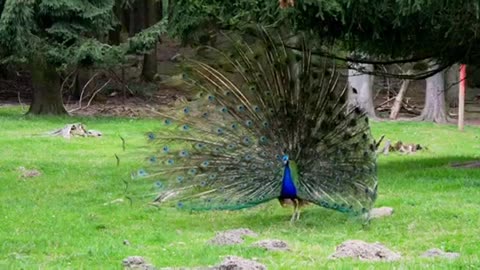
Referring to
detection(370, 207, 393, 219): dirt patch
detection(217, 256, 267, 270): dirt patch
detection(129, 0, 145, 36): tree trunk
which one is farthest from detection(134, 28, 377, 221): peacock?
detection(129, 0, 145, 36): tree trunk

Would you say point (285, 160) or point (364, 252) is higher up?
point (285, 160)

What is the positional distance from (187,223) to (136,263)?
3207mm

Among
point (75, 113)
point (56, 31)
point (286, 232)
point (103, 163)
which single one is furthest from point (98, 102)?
point (286, 232)

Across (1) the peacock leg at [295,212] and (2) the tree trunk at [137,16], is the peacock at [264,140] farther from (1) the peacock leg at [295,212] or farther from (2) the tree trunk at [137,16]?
(2) the tree trunk at [137,16]

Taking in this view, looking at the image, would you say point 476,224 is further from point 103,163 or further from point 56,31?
point 56,31

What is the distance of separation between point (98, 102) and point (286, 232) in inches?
927

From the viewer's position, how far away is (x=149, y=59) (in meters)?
35.9

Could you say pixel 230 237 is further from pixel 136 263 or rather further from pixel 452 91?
pixel 452 91

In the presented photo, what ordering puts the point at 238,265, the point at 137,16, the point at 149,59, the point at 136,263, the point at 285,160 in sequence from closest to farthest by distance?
the point at 238,265, the point at 136,263, the point at 285,160, the point at 149,59, the point at 137,16

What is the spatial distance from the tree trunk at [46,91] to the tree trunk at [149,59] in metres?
8.27

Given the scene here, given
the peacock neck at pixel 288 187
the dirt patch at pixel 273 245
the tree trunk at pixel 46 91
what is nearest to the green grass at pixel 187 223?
the dirt patch at pixel 273 245

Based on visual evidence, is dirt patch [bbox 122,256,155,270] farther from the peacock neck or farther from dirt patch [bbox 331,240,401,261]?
the peacock neck

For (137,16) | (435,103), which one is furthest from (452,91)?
(137,16)

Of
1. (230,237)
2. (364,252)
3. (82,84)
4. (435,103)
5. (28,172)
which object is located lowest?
(435,103)
